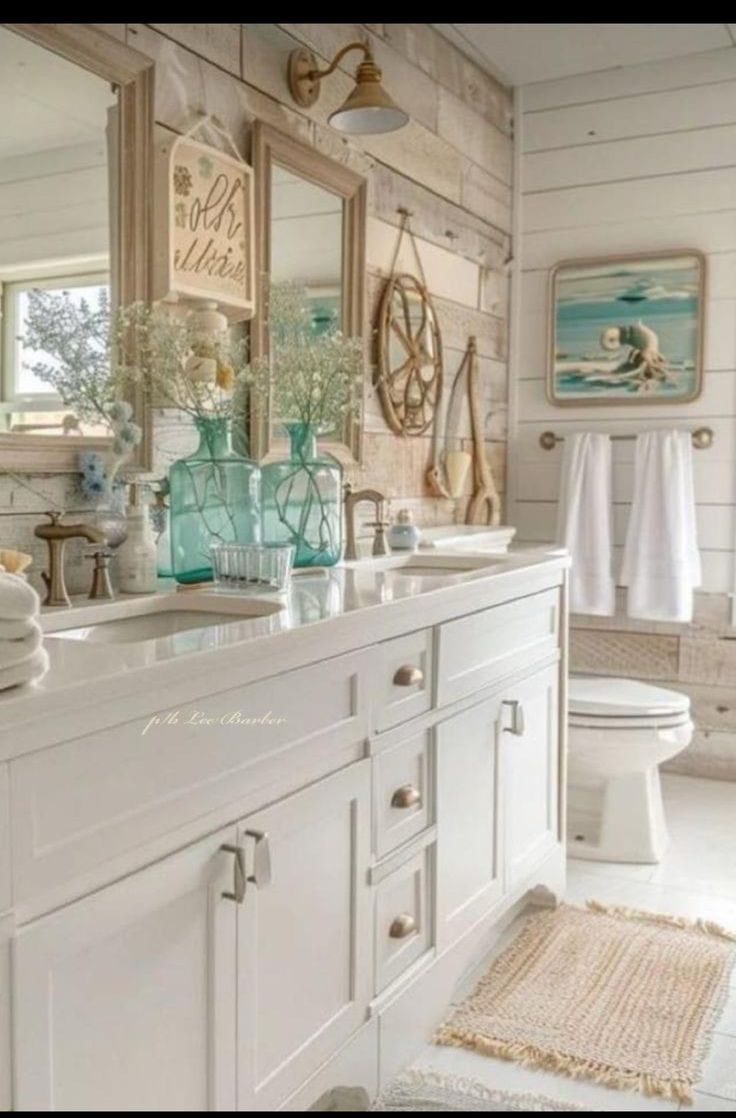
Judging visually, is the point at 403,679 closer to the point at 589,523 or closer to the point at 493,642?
the point at 493,642

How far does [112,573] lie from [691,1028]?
1.41 metres

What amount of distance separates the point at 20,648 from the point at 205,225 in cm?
129

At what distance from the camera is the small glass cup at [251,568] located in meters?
1.71

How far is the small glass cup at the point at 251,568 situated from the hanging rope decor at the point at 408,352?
44.9 inches

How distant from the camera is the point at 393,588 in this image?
5.93 feet

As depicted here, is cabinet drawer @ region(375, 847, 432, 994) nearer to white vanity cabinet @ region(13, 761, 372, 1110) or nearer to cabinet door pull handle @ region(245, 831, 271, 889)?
white vanity cabinet @ region(13, 761, 372, 1110)

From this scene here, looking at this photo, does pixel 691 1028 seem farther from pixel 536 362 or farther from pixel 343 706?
pixel 536 362

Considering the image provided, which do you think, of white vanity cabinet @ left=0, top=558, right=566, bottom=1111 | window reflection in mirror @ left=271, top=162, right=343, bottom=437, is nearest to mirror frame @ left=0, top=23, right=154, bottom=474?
window reflection in mirror @ left=271, top=162, right=343, bottom=437

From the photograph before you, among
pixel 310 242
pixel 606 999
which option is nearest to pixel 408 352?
pixel 310 242

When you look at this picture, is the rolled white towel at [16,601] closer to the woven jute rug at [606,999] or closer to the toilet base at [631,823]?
the woven jute rug at [606,999]

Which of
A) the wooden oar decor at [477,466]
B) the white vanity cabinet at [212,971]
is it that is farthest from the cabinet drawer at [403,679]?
the wooden oar decor at [477,466]

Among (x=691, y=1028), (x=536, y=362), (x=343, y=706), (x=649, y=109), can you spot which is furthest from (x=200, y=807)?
(x=649, y=109)

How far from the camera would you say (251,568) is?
1.71 metres

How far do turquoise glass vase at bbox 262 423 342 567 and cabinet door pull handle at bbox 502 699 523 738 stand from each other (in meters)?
0.50
